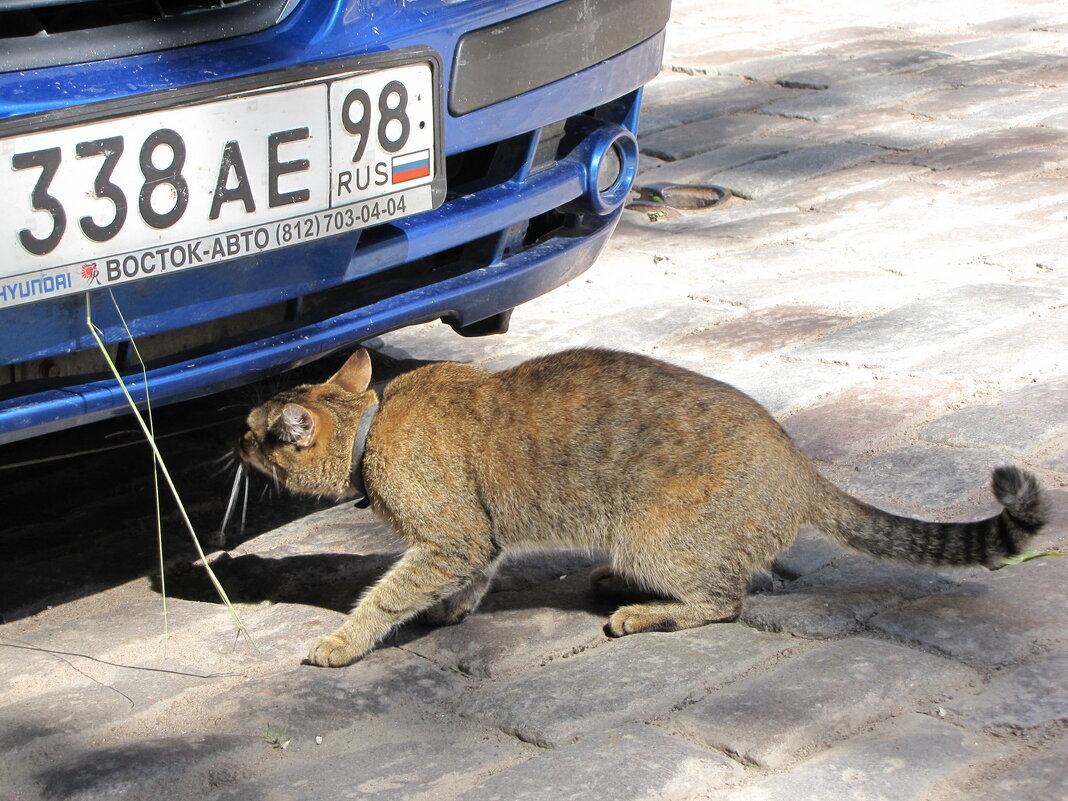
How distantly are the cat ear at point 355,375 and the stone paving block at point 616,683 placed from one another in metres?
1.03

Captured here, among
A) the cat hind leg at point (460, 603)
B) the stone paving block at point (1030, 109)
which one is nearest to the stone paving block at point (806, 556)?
the cat hind leg at point (460, 603)

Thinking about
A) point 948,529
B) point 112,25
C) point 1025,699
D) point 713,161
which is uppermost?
point 112,25

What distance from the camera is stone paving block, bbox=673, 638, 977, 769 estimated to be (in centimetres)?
270

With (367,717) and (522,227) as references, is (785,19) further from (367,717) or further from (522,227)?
(367,717)

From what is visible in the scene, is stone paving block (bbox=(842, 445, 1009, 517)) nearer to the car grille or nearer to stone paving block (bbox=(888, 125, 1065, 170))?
the car grille

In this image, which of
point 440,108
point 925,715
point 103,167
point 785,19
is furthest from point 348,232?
point 785,19

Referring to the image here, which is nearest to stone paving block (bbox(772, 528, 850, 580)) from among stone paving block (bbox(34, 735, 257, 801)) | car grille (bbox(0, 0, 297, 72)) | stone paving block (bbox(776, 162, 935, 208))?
stone paving block (bbox(34, 735, 257, 801))

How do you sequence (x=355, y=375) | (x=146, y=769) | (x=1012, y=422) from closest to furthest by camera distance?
(x=146, y=769) < (x=355, y=375) < (x=1012, y=422)

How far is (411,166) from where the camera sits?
3.39m

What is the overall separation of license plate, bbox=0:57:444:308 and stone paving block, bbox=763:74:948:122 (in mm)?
5210

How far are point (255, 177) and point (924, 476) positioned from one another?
206 centimetres

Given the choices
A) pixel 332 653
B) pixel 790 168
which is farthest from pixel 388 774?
pixel 790 168

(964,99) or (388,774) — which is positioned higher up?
(388,774)

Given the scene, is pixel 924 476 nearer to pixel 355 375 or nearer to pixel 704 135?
pixel 355 375
